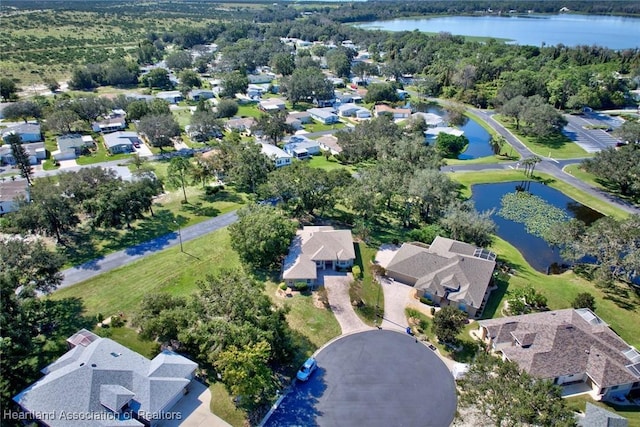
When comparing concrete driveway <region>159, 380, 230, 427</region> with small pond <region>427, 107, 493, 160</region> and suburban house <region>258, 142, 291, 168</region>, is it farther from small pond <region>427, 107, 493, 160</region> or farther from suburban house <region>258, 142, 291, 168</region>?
small pond <region>427, 107, 493, 160</region>

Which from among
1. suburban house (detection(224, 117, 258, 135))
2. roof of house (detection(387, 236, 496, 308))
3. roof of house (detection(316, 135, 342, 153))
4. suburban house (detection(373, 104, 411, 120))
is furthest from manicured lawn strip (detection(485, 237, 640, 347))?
suburban house (detection(373, 104, 411, 120))

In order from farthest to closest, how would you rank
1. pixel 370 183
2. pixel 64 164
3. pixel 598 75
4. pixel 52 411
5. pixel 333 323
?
pixel 598 75
pixel 64 164
pixel 370 183
pixel 333 323
pixel 52 411

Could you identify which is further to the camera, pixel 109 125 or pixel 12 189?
pixel 109 125

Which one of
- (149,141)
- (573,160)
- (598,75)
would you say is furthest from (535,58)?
(149,141)

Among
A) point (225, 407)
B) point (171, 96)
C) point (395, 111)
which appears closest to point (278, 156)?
point (395, 111)

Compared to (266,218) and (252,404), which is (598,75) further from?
(252,404)

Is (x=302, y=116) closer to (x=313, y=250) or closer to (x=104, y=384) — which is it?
(x=313, y=250)

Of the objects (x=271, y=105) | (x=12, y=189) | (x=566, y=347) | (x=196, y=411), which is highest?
(x=12, y=189)
